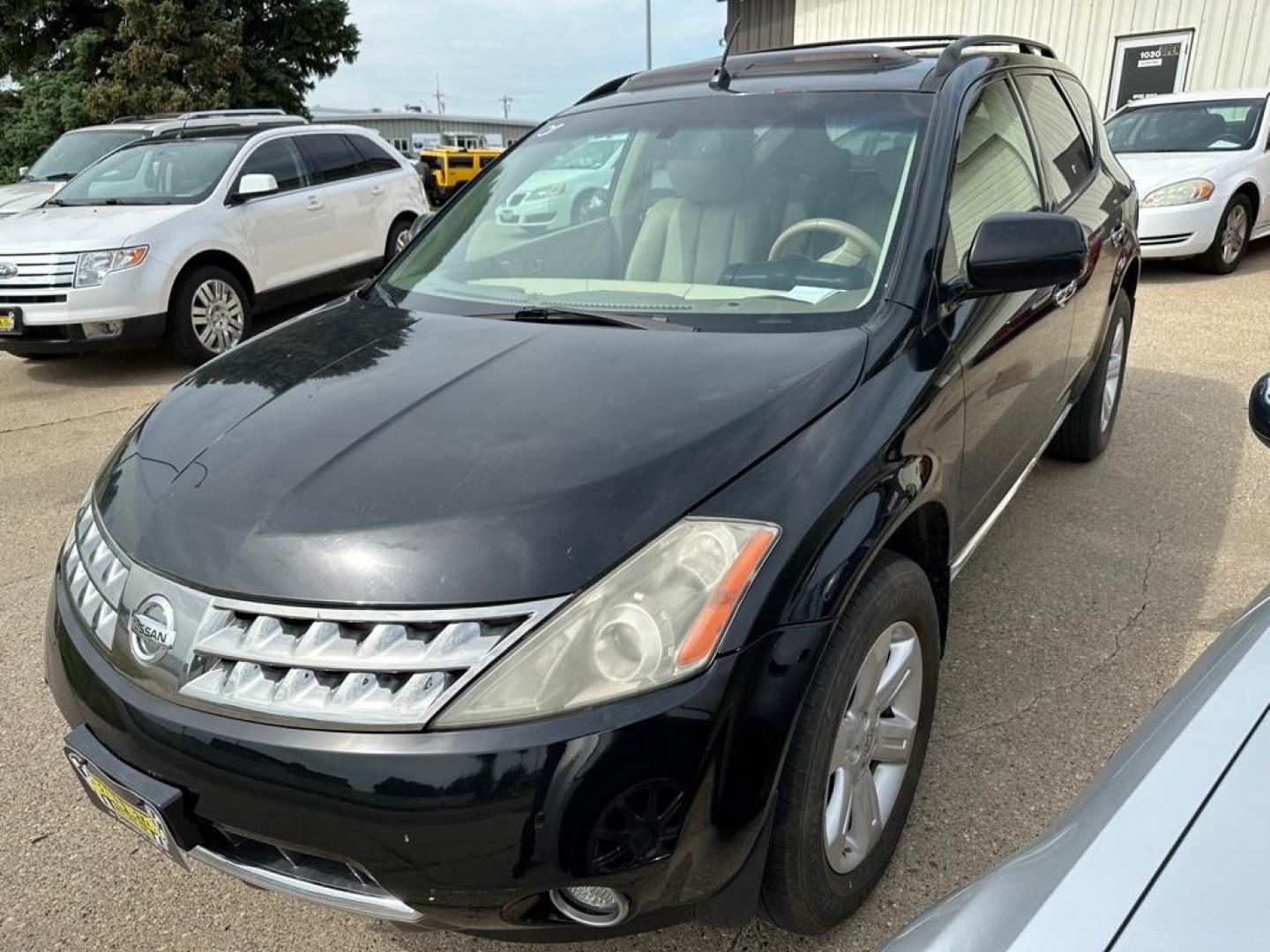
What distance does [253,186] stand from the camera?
6.84 meters

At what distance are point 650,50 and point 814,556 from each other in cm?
2334

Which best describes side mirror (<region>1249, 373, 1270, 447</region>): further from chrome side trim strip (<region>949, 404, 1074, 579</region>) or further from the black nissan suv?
chrome side trim strip (<region>949, 404, 1074, 579</region>)

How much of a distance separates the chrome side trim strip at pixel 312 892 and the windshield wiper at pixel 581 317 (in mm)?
1276

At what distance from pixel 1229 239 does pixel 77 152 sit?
10.9 metres

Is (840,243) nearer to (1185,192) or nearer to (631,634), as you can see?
(631,634)

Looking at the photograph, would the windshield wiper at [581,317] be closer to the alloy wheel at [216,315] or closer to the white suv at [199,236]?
the white suv at [199,236]

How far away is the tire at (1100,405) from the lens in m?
4.02

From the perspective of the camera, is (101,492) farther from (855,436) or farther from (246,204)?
(246,204)

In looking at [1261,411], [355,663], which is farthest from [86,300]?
[1261,411]

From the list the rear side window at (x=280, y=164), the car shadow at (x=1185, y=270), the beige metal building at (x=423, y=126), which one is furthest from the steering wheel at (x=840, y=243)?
the beige metal building at (x=423, y=126)

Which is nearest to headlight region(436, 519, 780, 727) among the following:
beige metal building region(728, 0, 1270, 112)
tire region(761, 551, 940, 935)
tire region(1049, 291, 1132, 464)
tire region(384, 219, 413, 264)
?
tire region(761, 551, 940, 935)

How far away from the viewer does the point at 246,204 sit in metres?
6.98

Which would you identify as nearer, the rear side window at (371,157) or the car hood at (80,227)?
the car hood at (80,227)

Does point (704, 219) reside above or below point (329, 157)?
above
